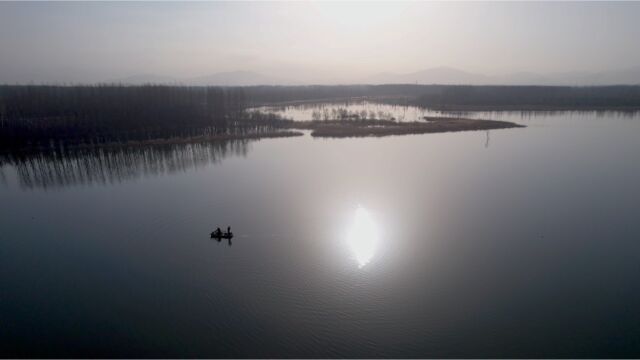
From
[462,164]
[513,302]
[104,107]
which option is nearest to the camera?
[513,302]

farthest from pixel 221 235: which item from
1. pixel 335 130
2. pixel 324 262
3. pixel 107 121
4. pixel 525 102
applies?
pixel 525 102

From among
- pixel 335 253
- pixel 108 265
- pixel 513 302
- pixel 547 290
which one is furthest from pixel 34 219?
pixel 547 290

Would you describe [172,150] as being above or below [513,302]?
above

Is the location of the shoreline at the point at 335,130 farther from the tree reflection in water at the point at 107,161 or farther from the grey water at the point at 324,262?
the grey water at the point at 324,262

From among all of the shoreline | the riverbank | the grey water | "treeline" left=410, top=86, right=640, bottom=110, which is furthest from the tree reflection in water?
"treeline" left=410, top=86, right=640, bottom=110

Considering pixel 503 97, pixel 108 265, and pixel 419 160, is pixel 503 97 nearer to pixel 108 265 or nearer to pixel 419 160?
pixel 419 160

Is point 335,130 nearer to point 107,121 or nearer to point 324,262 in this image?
point 107,121

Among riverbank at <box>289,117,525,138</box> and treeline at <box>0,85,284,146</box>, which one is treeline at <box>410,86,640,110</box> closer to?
riverbank at <box>289,117,525,138</box>
